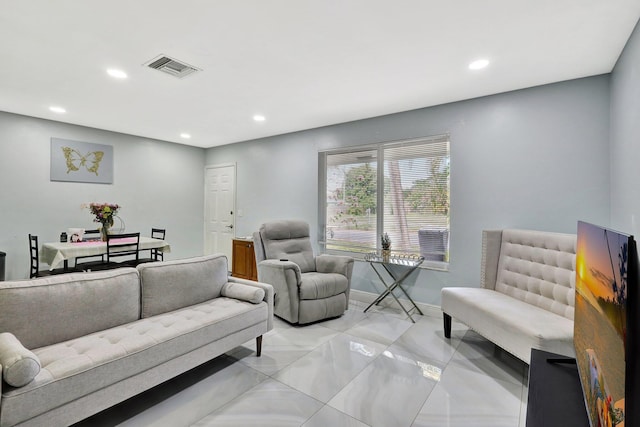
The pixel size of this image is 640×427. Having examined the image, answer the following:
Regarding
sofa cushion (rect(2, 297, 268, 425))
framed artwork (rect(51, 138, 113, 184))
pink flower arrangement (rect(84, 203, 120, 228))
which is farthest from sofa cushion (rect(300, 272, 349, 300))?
framed artwork (rect(51, 138, 113, 184))

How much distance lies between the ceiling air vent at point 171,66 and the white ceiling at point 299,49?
67mm

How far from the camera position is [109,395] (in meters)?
1.59

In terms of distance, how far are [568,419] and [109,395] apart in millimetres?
2088

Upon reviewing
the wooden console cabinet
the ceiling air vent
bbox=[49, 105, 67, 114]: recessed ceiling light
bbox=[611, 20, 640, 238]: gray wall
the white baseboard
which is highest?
the ceiling air vent

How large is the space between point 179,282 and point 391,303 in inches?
102

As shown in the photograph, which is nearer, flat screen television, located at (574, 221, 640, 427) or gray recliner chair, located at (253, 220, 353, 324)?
flat screen television, located at (574, 221, 640, 427)

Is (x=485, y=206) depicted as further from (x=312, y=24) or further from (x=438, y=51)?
(x=312, y=24)

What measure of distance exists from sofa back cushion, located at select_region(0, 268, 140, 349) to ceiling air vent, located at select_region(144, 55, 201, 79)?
1.72 metres

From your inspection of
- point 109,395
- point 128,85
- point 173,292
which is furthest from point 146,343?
point 128,85

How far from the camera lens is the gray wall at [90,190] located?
405cm

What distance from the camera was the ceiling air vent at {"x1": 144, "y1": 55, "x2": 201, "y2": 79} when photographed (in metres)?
2.51

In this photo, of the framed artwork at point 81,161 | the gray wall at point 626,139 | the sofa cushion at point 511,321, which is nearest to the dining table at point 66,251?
the framed artwork at point 81,161

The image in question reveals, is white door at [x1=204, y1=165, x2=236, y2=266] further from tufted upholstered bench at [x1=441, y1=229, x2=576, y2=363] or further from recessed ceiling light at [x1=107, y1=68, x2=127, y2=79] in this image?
tufted upholstered bench at [x1=441, y1=229, x2=576, y2=363]

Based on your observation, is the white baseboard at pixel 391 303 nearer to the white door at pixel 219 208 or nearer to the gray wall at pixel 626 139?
the gray wall at pixel 626 139
